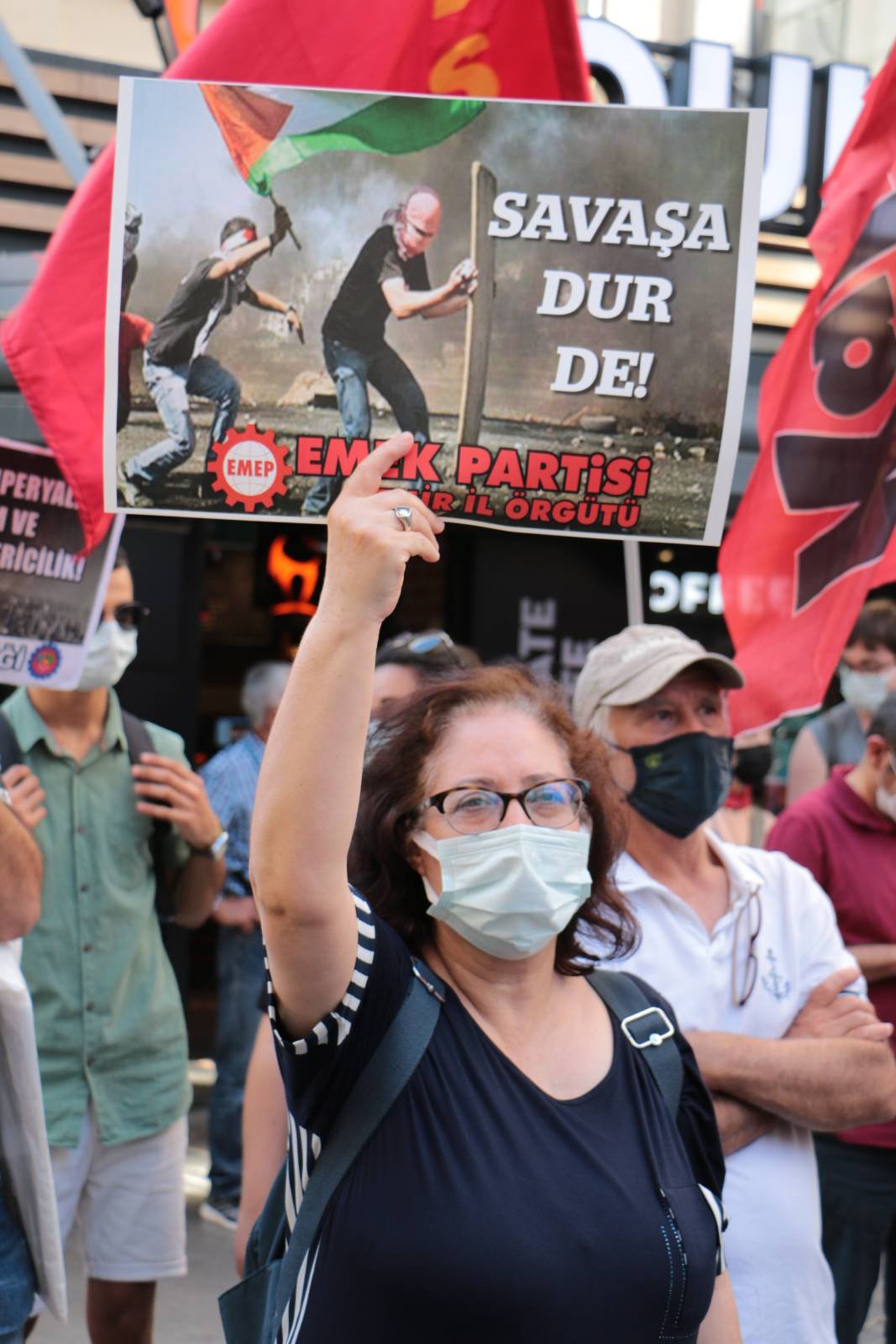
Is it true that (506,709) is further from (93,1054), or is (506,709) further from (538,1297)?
(93,1054)

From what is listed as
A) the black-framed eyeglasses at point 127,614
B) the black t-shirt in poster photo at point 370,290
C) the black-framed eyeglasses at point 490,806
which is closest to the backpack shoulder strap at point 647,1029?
the black-framed eyeglasses at point 490,806

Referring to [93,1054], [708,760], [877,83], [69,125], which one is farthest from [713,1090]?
[69,125]

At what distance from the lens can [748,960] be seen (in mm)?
2986

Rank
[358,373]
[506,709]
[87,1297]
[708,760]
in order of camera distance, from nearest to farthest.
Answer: [506,709] → [358,373] → [708,760] → [87,1297]

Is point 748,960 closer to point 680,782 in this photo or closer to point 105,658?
point 680,782

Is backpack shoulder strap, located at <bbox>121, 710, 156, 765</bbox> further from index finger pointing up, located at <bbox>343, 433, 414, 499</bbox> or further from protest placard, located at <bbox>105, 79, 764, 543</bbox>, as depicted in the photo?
index finger pointing up, located at <bbox>343, 433, 414, 499</bbox>

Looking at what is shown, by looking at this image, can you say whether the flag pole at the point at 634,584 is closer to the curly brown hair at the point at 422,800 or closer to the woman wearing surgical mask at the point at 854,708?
the curly brown hair at the point at 422,800

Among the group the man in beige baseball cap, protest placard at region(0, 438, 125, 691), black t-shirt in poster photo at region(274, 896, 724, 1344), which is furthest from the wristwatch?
black t-shirt in poster photo at region(274, 896, 724, 1344)

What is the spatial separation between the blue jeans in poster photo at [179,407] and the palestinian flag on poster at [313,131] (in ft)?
1.14

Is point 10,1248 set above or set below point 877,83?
below

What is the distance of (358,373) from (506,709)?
2.25ft

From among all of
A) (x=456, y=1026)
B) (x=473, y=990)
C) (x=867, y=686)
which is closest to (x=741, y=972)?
(x=473, y=990)

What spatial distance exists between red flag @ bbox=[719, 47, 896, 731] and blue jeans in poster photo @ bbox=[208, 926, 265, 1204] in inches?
121

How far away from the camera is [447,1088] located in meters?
2.06
